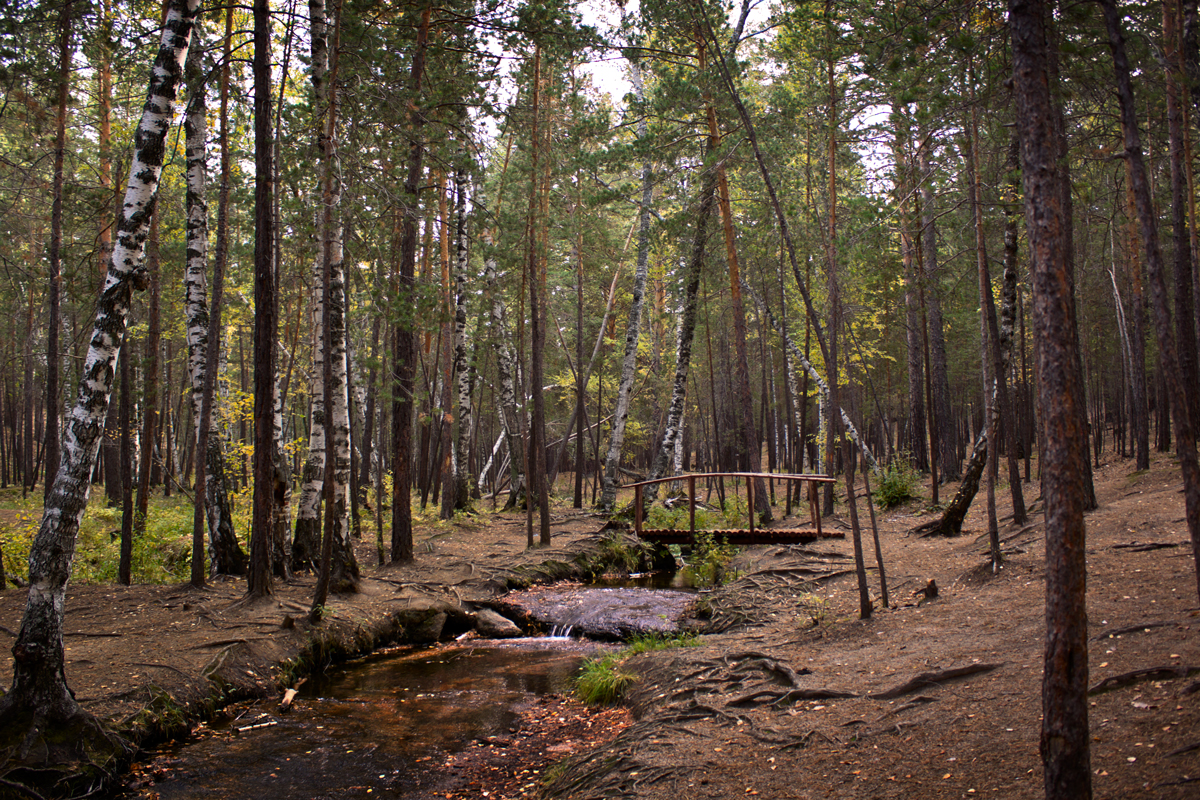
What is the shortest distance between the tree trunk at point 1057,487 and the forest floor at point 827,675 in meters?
0.54

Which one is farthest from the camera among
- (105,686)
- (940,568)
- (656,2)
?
(656,2)

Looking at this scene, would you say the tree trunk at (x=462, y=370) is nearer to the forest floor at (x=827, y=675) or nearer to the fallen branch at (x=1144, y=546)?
the forest floor at (x=827, y=675)

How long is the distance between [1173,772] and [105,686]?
24.6 feet

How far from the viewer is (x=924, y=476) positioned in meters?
22.4

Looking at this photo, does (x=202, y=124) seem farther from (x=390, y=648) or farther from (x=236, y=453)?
(x=390, y=648)

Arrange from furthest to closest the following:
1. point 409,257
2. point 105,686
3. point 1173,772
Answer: point 409,257 → point 105,686 → point 1173,772

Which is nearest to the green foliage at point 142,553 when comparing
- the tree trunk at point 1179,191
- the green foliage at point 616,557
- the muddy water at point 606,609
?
the muddy water at point 606,609

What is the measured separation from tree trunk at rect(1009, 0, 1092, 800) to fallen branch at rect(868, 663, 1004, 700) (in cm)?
219

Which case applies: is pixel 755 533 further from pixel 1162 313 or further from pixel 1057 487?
pixel 1057 487

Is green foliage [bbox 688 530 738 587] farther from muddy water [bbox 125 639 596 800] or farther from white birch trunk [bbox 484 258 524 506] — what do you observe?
white birch trunk [bbox 484 258 524 506]

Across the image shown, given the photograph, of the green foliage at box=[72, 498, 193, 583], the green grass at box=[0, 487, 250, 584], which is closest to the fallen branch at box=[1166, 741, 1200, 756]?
the green grass at box=[0, 487, 250, 584]

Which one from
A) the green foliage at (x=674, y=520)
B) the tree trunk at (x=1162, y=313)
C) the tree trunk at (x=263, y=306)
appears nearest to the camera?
the tree trunk at (x=1162, y=313)

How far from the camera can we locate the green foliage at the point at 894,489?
16.7 metres

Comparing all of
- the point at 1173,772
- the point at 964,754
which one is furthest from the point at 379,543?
the point at 1173,772
